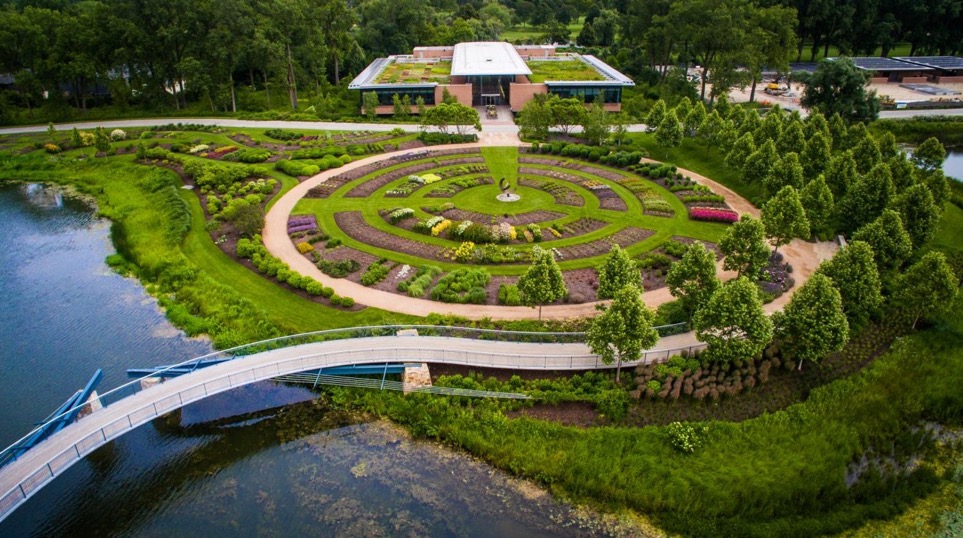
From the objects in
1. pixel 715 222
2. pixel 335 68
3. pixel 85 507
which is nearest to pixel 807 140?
pixel 715 222

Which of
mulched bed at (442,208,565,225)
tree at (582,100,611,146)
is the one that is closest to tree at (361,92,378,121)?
tree at (582,100,611,146)

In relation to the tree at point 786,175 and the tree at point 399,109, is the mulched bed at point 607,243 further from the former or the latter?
the tree at point 399,109

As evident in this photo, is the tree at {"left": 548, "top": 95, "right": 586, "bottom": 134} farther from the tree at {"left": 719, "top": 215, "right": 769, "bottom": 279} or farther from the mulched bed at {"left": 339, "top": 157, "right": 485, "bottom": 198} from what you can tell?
the tree at {"left": 719, "top": 215, "right": 769, "bottom": 279}

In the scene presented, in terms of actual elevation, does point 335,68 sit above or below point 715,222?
above

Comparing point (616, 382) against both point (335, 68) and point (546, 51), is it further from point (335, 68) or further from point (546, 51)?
point (546, 51)

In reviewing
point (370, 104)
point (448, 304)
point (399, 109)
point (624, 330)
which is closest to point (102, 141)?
point (370, 104)

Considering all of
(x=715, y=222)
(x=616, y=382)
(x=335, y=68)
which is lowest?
(x=616, y=382)

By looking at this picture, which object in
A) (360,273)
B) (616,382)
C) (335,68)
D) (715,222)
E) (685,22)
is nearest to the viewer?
(616,382)
